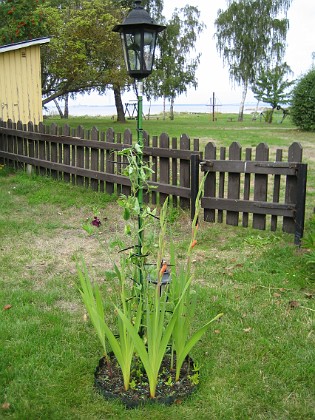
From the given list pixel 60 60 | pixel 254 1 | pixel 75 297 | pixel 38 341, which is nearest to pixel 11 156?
pixel 75 297

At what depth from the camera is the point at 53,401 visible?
2.82 meters

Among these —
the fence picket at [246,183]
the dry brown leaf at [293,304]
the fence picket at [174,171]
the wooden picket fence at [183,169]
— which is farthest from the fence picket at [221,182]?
the dry brown leaf at [293,304]

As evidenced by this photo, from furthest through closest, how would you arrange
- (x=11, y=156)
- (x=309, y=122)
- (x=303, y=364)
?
(x=309, y=122)
(x=11, y=156)
(x=303, y=364)

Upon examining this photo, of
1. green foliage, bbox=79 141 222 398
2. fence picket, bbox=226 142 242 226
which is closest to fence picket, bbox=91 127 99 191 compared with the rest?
fence picket, bbox=226 142 242 226

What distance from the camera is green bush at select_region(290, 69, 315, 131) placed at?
18.9 m

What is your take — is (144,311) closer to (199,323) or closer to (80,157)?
(199,323)

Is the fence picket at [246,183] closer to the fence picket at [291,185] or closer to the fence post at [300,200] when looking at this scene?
the fence picket at [291,185]

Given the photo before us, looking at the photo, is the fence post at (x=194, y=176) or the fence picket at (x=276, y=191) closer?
the fence picket at (x=276, y=191)

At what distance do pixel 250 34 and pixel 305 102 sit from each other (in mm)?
18768

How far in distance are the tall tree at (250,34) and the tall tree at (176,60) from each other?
333cm

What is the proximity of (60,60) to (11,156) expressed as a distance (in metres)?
11.8

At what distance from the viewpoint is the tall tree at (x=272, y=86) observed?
3759cm

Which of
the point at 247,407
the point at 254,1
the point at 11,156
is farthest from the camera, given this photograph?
the point at 254,1

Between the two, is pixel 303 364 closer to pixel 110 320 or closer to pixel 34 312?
pixel 110 320
